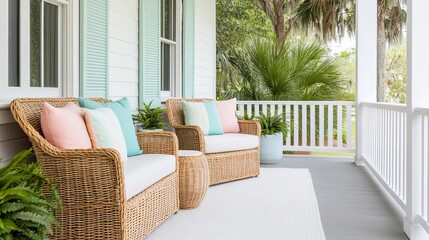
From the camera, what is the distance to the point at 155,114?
4590mm

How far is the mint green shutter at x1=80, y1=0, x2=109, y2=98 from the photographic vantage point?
145 inches

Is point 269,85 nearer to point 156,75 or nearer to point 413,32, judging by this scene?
point 156,75

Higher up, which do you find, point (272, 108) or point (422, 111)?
point (272, 108)

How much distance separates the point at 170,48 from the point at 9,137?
11.2 feet

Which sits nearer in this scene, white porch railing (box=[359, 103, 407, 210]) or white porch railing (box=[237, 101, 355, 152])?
white porch railing (box=[359, 103, 407, 210])

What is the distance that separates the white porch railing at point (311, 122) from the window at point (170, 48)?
1.53m

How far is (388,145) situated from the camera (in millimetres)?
4496

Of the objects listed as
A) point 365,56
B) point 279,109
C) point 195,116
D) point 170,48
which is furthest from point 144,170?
point 279,109

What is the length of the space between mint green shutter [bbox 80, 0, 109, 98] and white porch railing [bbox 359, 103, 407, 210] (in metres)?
2.37

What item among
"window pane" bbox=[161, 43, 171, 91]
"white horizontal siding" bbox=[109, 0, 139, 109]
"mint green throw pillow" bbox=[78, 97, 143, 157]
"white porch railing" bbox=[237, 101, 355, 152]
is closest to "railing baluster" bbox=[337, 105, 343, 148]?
"white porch railing" bbox=[237, 101, 355, 152]

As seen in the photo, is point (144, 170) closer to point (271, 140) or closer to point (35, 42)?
point (35, 42)

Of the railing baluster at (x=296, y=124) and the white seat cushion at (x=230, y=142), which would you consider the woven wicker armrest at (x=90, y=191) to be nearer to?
the white seat cushion at (x=230, y=142)

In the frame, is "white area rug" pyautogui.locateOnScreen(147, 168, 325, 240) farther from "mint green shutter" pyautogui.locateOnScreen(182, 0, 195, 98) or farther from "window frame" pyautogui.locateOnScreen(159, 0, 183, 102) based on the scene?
"mint green shutter" pyautogui.locateOnScreen(182, 0, 195, 98)

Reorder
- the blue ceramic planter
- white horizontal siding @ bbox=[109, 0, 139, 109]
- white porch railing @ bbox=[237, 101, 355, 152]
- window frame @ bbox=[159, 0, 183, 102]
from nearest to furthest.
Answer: white horizontal siding @ bbox=[109, 0, 139, 109], window frame @ bbox=[159, 0, 183, 102], the blue ceramic planter, white porch railing @ bbox=[237, 101, 355, 152]
